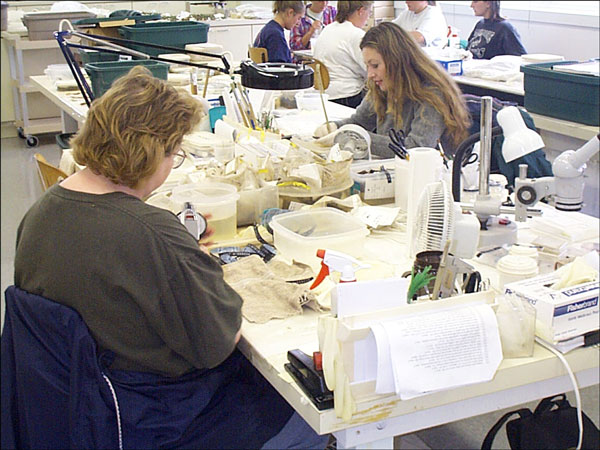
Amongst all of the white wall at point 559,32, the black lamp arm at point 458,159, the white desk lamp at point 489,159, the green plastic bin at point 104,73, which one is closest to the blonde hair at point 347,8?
the green plastic bin at point 104,73

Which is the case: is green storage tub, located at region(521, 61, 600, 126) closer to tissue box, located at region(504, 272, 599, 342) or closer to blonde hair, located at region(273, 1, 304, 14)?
blonde hair, located at region(273, 1, 304, 14)

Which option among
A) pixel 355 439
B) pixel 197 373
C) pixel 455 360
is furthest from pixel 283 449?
pixel 455 360

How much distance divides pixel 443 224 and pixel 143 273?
69 centimetres

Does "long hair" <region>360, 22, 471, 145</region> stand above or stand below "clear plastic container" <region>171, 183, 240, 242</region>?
above

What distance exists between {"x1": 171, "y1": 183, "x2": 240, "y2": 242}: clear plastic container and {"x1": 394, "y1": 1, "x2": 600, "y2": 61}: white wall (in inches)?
196

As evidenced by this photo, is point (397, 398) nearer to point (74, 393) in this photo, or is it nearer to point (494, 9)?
point (74, 393)

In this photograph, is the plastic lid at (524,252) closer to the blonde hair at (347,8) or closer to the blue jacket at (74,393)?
the blue jacket at (74,393)

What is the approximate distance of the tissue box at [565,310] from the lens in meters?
1.31

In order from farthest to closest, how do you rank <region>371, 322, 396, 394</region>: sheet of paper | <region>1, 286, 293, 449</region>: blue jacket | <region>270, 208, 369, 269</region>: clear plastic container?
<region>270, 208, 369, 269</region>: clear plastic container, <region>1, 286, 293, 449</region>: blue jacket, <region>371, 322, 396, 394</region>: sheet of paper

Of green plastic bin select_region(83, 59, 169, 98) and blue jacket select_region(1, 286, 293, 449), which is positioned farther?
green plastic bin select_region(83, 59, 169, 98)

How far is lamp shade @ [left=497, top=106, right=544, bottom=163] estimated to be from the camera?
154cm

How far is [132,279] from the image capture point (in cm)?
131

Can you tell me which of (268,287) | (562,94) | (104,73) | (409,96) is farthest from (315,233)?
(562,94)

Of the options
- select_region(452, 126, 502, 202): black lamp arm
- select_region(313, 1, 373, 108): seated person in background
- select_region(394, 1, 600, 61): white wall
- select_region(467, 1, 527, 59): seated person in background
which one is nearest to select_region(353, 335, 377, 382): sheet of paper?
select_region(452, 126, 502, 202): black lamp arm
